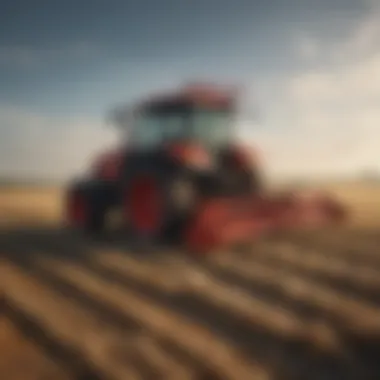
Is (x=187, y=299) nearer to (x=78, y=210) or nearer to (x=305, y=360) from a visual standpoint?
(x=305, y=360)

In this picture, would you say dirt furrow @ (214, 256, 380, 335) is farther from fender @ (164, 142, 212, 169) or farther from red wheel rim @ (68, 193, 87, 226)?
red wheel rim @ (68, 193, 87, 226)

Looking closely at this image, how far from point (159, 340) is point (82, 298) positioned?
881 millimetres

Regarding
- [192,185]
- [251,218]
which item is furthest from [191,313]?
[192,185]

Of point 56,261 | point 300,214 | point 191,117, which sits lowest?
point 56,261

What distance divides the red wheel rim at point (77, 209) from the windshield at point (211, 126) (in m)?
1.53

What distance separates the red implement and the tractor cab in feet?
2.64

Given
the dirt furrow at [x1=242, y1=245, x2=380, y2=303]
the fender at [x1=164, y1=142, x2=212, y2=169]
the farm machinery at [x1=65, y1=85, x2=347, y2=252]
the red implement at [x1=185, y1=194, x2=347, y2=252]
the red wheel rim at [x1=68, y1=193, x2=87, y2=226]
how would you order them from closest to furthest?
the dirt furrow at [x1=242, y1=245, x2=380, y2=303] < the red implement at [x1=185, y1=194, x2=347, y2=252] < the farm machinery at [x1=65, y1=85, x2=347, y2=252] < the fender at [x1=164, y1=142, x2=212, y2=169] < the red wheel rim at [x1=68, y1=193, x2=87, y2=226]

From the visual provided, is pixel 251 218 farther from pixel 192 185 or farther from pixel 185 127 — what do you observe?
pixel 185 127

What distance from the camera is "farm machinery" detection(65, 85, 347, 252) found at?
4.96m

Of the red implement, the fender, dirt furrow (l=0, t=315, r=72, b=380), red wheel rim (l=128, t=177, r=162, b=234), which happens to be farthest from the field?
the fender

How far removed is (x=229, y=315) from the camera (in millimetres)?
3100

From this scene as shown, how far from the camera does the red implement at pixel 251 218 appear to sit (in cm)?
476

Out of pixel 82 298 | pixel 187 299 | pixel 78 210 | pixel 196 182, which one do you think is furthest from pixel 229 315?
pixel 78 210

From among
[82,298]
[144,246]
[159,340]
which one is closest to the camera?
[159,340]
